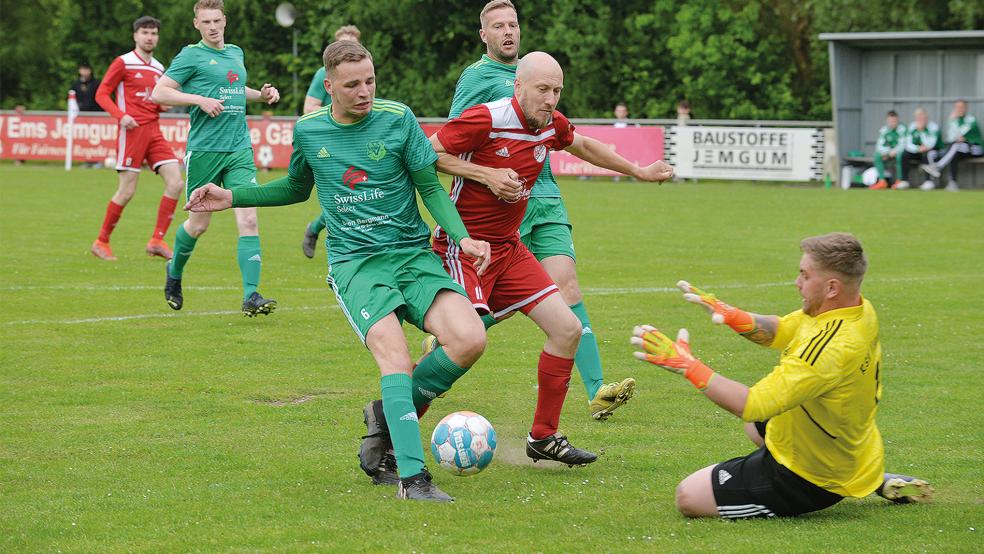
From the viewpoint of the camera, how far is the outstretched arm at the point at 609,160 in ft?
22.4

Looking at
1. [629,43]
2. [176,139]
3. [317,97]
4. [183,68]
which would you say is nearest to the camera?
[183,68]

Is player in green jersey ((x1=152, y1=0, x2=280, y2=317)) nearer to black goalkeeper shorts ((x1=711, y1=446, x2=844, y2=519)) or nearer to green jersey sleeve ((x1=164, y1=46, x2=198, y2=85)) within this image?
green jersey sleeve ((x1=164, y1=46, x2=198, y2=85))

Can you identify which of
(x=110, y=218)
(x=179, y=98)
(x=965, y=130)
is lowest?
(x=965, y=130)

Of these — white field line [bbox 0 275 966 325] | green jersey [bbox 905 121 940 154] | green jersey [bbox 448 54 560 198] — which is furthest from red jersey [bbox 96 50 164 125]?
green jersey [bbox 905 121 940 154]

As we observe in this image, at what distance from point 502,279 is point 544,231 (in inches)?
50.6

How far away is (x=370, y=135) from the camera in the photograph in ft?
19.6

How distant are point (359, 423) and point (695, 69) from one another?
31.2 meters

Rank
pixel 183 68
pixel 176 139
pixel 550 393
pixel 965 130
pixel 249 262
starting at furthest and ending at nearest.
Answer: pixel 176 139 → pixel 965 130 → pixel 183 68 → pixel 249 262 → pixel 550 393

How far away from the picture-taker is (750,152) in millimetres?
28219

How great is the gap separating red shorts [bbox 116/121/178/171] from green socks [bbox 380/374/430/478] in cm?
898

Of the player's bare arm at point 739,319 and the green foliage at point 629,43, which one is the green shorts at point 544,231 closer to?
the player's bare arm at point 739,319

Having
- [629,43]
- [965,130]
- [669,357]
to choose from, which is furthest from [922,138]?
[669,357]

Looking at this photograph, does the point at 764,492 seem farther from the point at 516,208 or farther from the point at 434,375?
the point at 516,208

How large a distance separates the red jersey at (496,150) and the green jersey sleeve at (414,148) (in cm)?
26
